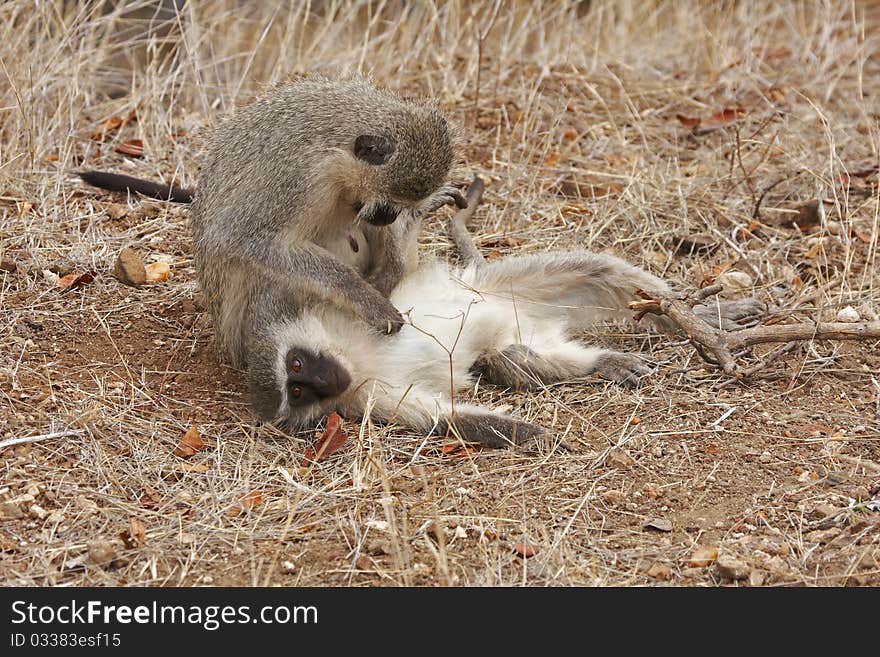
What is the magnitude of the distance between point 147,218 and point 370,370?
5.57 feet

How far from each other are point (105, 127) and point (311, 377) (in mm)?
2604

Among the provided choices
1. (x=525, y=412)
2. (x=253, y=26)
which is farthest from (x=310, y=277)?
(x=253, y=26)

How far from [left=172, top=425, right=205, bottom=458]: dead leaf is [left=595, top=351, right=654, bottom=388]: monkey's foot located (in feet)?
5.32

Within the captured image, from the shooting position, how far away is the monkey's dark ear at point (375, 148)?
3986 millimetres

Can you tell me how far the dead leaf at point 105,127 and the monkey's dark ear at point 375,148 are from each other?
2.39m

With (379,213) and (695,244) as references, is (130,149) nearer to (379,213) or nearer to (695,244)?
(379,213)

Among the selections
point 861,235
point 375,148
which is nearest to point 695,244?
point 861,235

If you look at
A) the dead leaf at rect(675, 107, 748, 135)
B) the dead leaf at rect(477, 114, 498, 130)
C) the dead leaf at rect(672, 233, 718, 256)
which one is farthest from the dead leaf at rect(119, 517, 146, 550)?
the dead leaf at rect(675, 107, 748, 135)

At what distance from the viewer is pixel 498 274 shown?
4.78m

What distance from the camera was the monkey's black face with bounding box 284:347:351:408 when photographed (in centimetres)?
404

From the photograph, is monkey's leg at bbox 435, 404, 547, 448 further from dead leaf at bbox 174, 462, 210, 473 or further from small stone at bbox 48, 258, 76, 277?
small stone at bbox 48, 258, 76, 277

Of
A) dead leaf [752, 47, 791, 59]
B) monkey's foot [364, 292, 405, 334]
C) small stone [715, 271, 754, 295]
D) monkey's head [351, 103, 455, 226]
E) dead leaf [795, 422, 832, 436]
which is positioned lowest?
small stone [715, 271, 754, 295]

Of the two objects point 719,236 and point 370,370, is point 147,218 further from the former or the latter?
point 719,236

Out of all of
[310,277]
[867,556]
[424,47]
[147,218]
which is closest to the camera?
[867,556]
